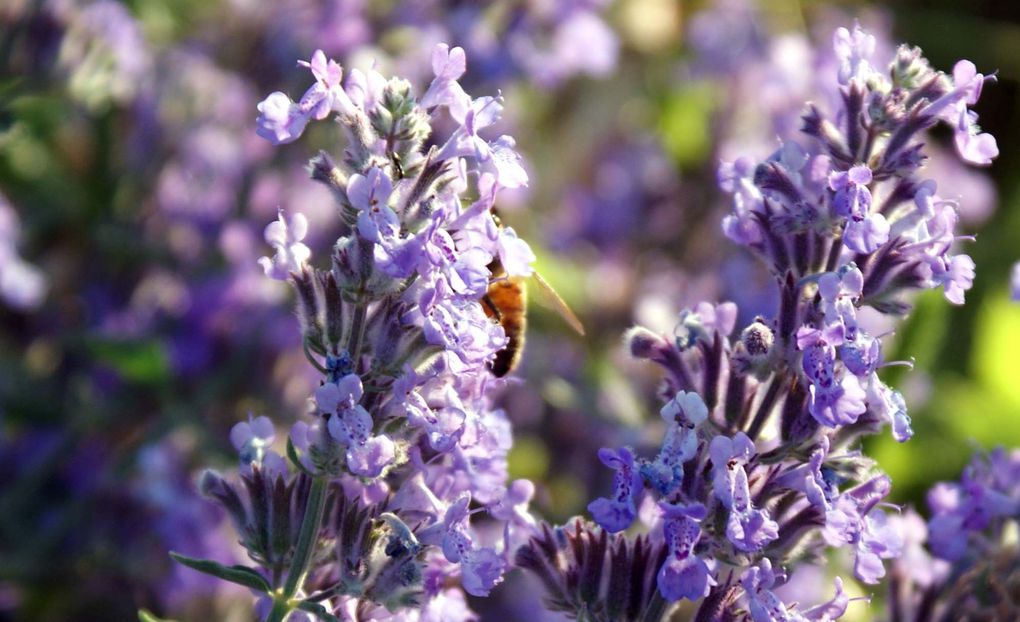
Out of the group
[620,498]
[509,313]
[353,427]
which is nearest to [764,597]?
[620,498]

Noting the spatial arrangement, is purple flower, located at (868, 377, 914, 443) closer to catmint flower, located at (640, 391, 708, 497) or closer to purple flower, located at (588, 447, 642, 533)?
catmint flower, located at (640, 391, 708, 497)

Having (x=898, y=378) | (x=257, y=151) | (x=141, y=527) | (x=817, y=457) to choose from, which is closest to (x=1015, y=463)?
(x=817, y=457)

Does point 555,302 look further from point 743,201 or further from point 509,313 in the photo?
point 743,201

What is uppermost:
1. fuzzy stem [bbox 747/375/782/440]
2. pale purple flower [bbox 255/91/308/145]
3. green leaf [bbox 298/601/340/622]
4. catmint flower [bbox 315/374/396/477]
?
pale purple flower [bbox 255/91/308/145]

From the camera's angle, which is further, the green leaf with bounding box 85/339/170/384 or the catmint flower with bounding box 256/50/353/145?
the green leaf with bounding box 85/339/170/384

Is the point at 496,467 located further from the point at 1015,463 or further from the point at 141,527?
the point at 141,527

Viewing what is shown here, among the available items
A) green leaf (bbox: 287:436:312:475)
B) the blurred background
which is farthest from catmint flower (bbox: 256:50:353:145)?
the blurred background
